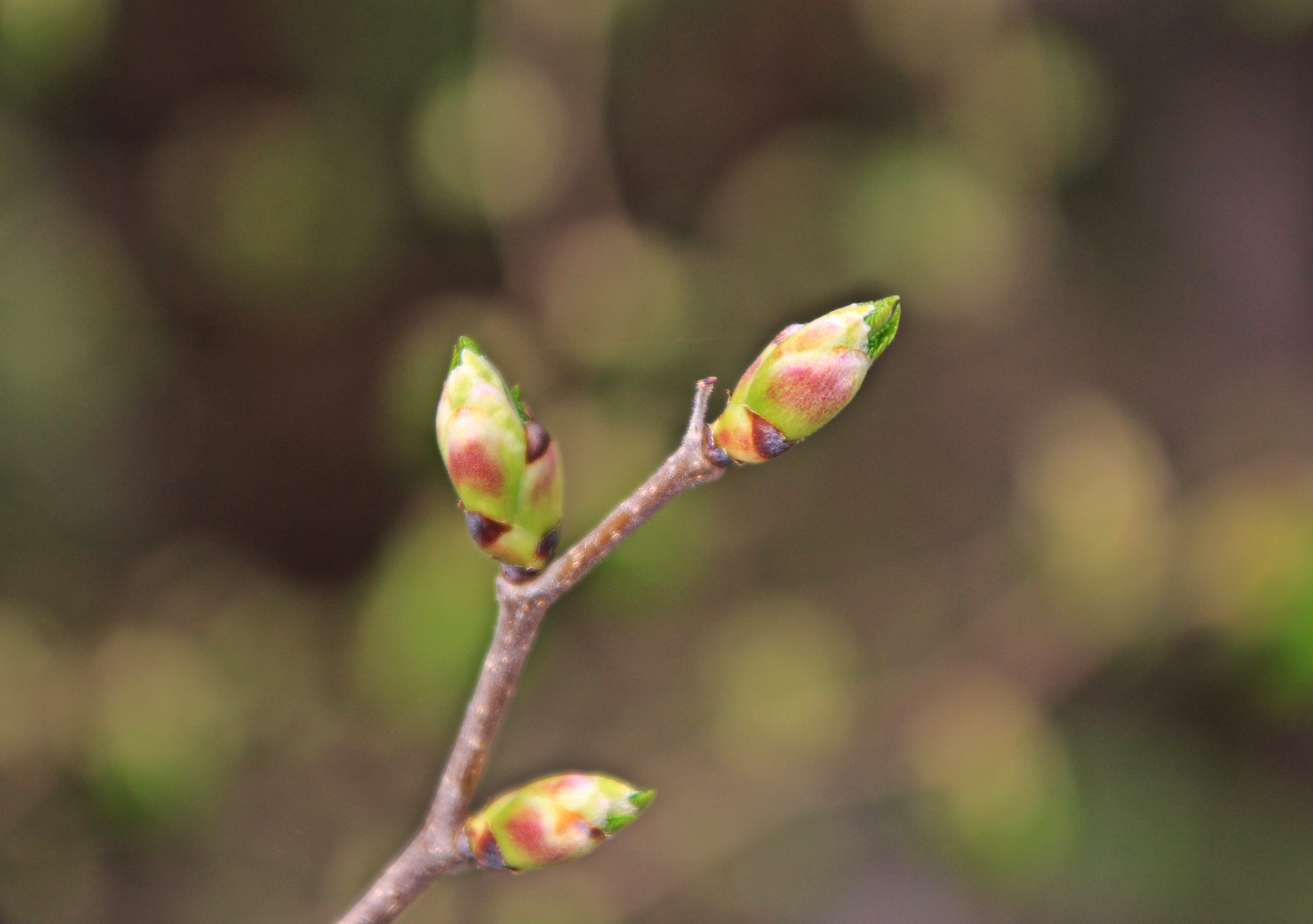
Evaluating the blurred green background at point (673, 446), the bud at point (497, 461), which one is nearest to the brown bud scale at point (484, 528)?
the bud at point (497, 461)

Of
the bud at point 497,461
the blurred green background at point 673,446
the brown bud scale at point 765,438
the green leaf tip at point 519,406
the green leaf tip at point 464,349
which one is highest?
the blurred green background at point 673,446

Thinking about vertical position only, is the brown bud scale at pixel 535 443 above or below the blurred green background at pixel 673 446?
below

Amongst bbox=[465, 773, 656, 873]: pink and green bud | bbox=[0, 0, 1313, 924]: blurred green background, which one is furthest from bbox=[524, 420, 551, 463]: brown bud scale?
bbox=[0, 0, 1313, 924]: blurred green background

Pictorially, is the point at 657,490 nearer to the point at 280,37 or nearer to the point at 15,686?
the point at 15,686

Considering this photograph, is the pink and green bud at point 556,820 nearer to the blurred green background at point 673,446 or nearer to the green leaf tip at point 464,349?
the green leaf tip at point 464,349

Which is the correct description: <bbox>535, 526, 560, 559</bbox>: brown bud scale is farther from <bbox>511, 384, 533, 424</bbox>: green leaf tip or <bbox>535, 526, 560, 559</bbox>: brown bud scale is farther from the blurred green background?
the blurred green background

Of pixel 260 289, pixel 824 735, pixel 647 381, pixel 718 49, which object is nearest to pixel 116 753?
pixel 260 289

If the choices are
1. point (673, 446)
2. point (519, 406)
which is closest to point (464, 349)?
point (519, 406)
